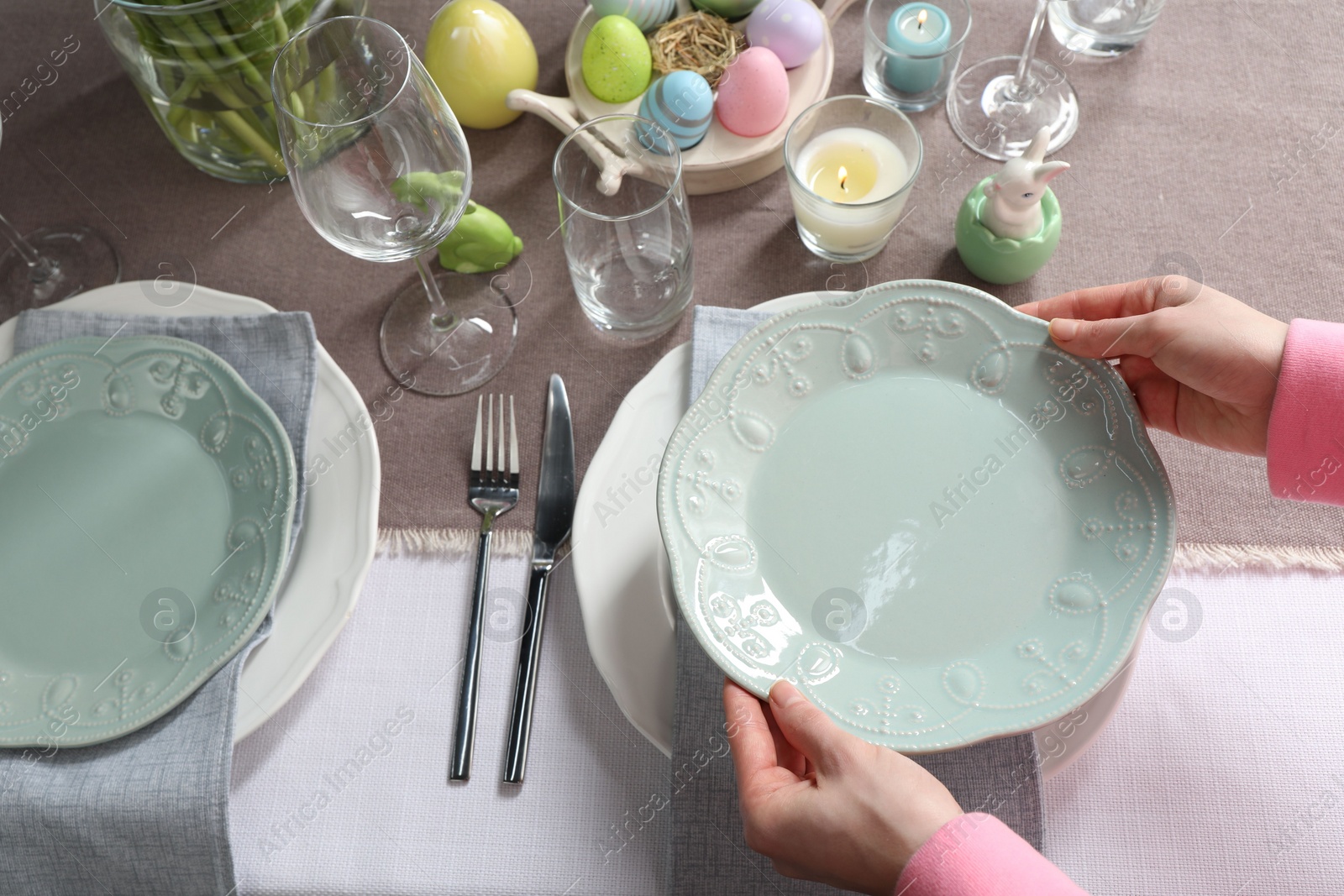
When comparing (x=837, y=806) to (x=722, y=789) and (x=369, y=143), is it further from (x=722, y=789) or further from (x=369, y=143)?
(x=369, y=143)

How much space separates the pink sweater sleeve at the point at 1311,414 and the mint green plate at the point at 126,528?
73cm

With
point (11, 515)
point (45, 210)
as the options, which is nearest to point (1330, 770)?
point (11, 515)

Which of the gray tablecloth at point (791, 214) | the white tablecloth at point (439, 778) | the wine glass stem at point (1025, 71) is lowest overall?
the white tablecloth at point (439, 778)

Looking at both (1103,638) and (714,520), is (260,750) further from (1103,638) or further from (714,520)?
(1103,638)

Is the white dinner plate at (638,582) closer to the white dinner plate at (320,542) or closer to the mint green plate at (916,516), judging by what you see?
the mint green plate at (916,516)

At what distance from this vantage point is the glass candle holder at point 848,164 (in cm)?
81

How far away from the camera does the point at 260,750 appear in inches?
27.4

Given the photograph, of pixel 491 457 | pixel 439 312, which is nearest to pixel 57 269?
pixel 439 312

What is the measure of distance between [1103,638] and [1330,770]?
→ 24 cm

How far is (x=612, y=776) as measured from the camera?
0.67 meters

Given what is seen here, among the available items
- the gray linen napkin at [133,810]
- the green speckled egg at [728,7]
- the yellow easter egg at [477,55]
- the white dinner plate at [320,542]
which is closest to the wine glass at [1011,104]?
the green speckled egg at [728,7]

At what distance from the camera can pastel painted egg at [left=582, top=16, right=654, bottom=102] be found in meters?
0.86

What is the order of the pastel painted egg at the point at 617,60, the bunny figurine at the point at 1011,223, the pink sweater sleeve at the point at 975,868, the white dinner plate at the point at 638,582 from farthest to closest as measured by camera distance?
the pastel painted egg at the point at 617,60 → the bunny figurine at the point at 1011,223 → the white dinner plate at the point at 638,582 → the pink sweater sleeve at the point at 975,868

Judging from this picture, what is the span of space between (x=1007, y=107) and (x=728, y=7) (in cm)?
30
